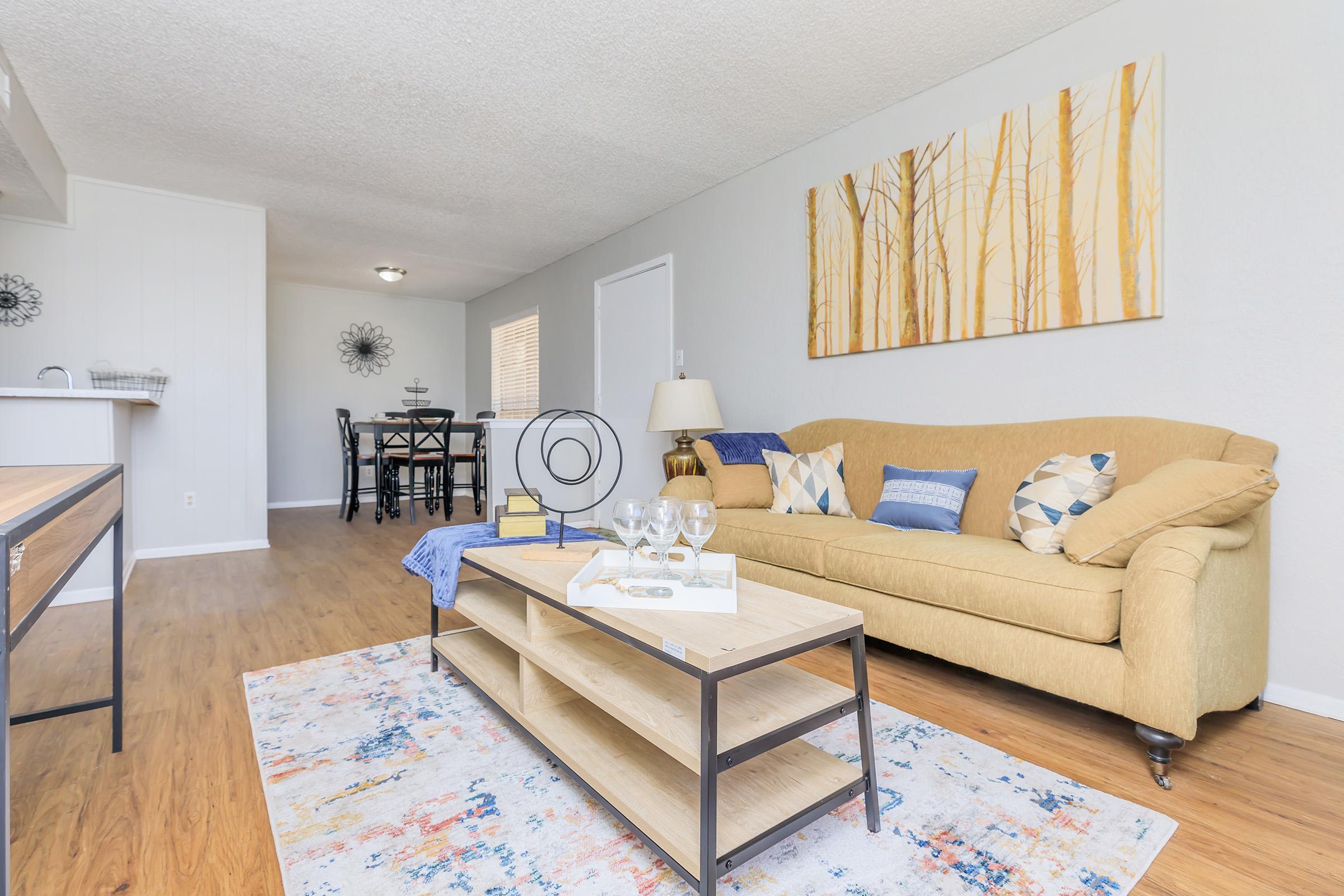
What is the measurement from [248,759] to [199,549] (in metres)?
3.35

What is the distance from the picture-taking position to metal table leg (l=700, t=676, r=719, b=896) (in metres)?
1.02

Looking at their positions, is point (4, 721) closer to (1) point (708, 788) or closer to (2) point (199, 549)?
(1) point (708, 788)

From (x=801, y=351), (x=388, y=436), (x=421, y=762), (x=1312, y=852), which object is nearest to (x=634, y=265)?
(x=801, y=351)

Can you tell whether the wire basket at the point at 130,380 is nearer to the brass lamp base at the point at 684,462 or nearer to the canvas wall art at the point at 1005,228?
the brass lamp base at the point at 684,462

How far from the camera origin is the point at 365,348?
281 inches

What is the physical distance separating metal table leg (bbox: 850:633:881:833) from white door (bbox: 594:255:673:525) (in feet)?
11.4

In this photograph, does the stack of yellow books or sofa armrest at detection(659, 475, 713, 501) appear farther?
sofa armrest at detection(659, 475, 713, 501)

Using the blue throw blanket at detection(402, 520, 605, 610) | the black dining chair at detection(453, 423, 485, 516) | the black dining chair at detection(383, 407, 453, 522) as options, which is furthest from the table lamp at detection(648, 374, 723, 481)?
the black dining chair at detection(453, 423, 485, 516)

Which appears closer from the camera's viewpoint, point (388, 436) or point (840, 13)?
point (840, 13)

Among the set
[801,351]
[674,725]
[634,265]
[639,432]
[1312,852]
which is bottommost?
[1312,852]

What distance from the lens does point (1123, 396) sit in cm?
234

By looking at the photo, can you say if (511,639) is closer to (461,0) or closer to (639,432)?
(461,0)

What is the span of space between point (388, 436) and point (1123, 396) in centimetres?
627

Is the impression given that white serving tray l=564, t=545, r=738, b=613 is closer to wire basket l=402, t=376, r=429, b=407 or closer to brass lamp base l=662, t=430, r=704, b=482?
brass lamp base l=662, t=430, r=704, b=482
